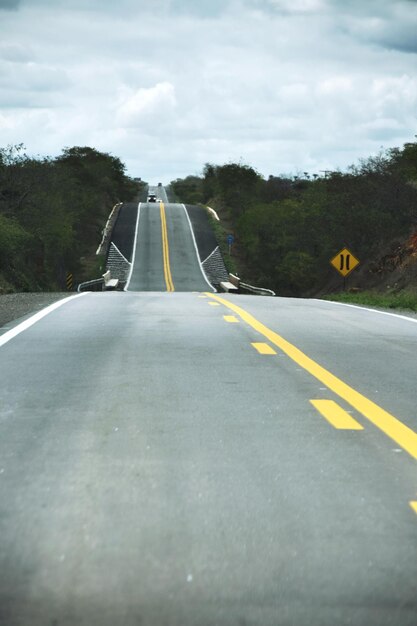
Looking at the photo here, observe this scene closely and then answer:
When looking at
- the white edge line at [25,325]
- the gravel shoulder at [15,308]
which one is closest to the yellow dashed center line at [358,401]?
the white edge line at [25,325]

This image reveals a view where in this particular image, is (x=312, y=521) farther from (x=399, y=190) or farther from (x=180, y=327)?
(x=399, y=190)

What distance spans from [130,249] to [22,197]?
69.0 feet

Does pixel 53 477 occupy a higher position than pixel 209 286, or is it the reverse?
pixel 53 477

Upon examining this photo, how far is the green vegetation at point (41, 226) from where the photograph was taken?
57.4 metres

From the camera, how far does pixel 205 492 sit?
216 inches

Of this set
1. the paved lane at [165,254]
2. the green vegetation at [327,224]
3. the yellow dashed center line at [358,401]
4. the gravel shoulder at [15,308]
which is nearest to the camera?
the yellow dashed center line at [358,401]

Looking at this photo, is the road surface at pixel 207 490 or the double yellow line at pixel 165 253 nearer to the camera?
the road surface at pixel 207 490

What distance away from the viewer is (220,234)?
102 meters

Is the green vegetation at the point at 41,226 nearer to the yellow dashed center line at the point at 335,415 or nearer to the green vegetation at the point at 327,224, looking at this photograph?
the green vegetation at the point at 327,224

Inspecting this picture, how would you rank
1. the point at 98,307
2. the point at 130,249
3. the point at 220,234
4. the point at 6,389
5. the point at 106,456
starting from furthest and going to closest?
the point at 220,234 → the point at 130,249 → the point at 98,307 → the point at 6,389 → the point at 106,456

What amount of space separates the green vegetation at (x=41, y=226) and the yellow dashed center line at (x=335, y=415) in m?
32.0

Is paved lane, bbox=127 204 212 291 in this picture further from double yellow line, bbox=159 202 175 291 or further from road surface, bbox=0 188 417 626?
road surface, bbox=0 188 417 626

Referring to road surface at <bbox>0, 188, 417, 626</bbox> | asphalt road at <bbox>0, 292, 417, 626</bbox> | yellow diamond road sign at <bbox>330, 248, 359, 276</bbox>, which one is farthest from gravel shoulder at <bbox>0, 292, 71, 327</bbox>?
yellow diamond road sign at <bbox>330, 248, 359, 276</bbox>

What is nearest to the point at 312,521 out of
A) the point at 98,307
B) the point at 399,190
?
the point at 98,307
